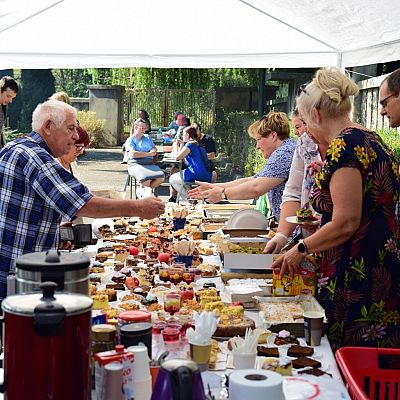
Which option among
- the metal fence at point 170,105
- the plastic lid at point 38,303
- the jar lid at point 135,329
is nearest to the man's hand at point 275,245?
the jar lid at point 135,329

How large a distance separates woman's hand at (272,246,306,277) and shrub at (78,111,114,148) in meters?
16.4

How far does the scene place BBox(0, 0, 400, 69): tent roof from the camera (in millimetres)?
6121

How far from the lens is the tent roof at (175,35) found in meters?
6.12

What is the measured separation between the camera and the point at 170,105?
1902 cm

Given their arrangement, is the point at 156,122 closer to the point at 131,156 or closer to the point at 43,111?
the point at 131,156

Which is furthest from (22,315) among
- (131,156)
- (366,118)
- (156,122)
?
(156,122)

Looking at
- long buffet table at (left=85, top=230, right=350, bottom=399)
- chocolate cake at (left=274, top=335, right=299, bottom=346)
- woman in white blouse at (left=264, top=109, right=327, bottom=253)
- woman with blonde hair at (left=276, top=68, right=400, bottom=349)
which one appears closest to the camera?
long buffet table at (left=85, top=230, right=350, bottom=399)

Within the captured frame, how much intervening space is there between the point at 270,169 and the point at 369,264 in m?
2.18

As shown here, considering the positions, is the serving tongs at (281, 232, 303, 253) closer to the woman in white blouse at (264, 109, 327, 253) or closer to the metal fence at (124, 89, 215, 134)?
the woman in white blouse at (264, 109, 327, 253)

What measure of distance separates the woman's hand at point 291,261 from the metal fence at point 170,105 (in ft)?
47.6

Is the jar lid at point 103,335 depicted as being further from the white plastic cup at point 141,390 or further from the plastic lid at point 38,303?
the plastic lid at point 38,303

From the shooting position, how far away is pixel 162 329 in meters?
2.25

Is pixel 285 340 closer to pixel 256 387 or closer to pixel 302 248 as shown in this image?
pixel 302 248

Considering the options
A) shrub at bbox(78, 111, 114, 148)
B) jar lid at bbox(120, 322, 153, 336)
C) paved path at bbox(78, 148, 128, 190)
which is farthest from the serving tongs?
shrub at bbox(78, 111, 114, 148)
